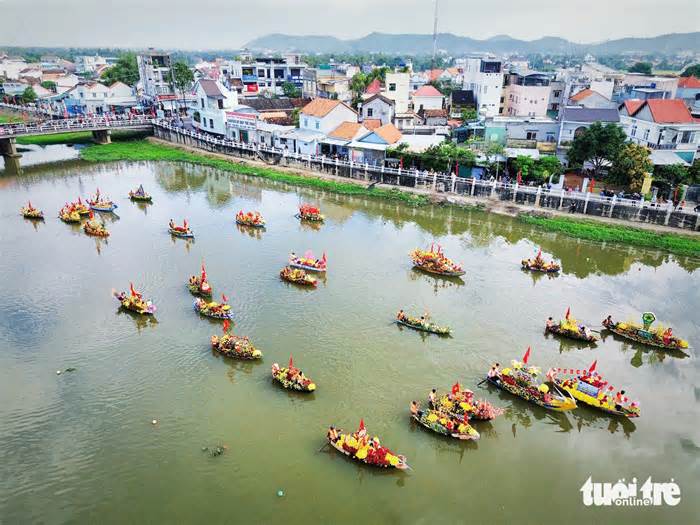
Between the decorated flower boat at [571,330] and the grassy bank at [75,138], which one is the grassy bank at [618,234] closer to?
the decorated flower boat at [571,330]

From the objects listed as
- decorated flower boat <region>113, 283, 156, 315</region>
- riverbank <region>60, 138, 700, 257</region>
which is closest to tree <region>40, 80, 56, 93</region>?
riverbank <region>60, 138, 700, 257</region>

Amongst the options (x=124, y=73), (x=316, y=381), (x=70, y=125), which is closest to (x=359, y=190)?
(x=316, y=381)

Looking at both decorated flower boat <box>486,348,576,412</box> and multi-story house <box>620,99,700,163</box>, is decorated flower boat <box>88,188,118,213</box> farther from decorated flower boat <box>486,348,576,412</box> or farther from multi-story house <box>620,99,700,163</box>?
multi-story house <box>620,99,700,163</box>

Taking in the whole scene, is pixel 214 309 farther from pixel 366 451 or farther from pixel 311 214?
pixel 311 214

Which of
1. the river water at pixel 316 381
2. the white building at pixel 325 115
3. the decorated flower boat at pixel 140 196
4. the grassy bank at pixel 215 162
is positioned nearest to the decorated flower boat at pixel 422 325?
the river water at pixel 316 381

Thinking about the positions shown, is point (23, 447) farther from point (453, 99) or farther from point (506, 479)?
point (453, 99)
